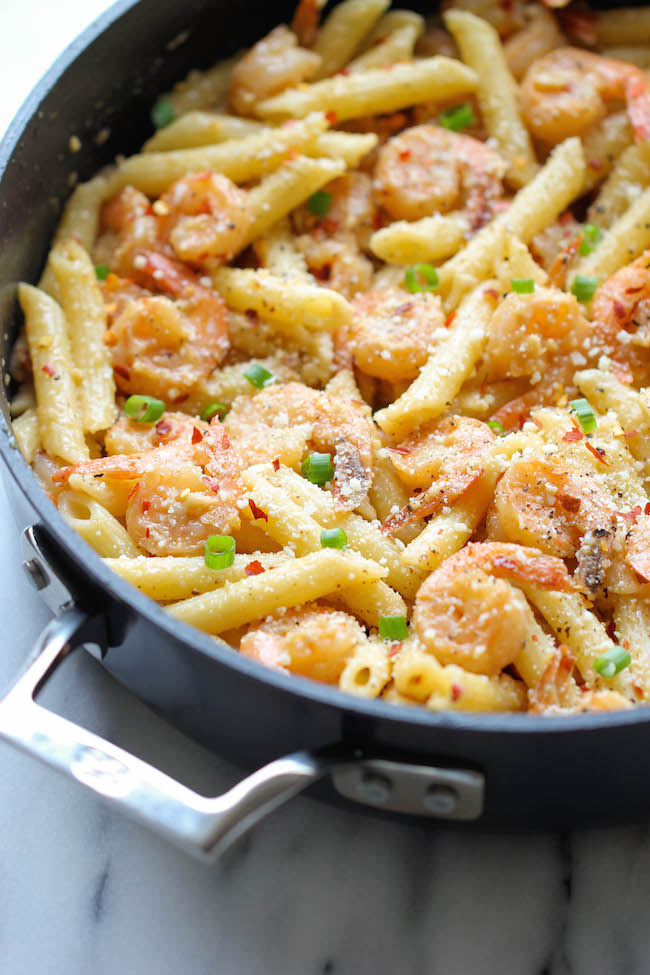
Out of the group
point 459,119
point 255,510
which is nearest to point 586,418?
point 255,510

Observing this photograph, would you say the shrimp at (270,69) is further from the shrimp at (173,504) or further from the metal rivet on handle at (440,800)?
the metal rivet on handle at (440,800)

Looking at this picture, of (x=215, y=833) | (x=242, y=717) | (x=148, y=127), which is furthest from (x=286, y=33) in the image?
(x=215, y=833)

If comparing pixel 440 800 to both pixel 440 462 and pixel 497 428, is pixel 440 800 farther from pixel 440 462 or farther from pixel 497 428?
pixel 497 428

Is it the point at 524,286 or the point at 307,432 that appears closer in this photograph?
the point at 307,432

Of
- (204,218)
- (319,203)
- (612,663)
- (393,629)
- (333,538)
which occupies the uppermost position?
(204,218)

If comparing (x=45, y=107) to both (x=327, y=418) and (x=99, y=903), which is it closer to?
(x=327, y=418)

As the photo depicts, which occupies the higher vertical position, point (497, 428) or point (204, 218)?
point (204, 218)

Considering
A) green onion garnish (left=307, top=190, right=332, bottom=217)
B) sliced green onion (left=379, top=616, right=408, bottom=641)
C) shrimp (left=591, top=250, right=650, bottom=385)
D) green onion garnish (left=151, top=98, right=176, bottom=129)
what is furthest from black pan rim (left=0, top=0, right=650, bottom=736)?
green onion garnish (left=151, top=98, right=176, bottom=129)
